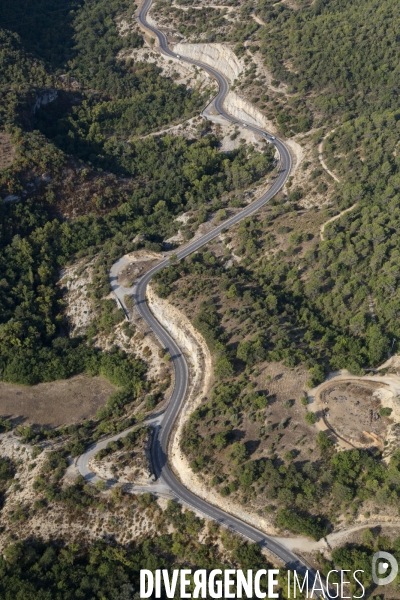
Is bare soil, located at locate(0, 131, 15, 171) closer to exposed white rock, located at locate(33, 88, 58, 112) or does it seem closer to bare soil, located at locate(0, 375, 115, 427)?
exposed white rock, located at locate(33, 88, 58, 112)

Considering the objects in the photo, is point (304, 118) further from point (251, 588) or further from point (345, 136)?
point (251, 588)

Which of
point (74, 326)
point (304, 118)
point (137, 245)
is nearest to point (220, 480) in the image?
point (74, 326)

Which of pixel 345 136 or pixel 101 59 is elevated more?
pixel 101 59

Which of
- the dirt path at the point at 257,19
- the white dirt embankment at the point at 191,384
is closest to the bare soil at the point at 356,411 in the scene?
the white dirt embankment at the point at 191,384

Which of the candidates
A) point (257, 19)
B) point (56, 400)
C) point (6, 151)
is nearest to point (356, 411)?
point (56, 400)

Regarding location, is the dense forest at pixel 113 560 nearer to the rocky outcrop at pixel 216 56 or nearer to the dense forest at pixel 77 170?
the dense forest at pixel 77 170

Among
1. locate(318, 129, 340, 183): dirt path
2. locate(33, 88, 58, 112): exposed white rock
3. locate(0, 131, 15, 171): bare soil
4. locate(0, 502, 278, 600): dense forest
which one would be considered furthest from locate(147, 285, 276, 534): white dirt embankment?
locate(33, 88, 58, 112): exposed white rock

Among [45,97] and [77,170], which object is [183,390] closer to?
[77,170]
